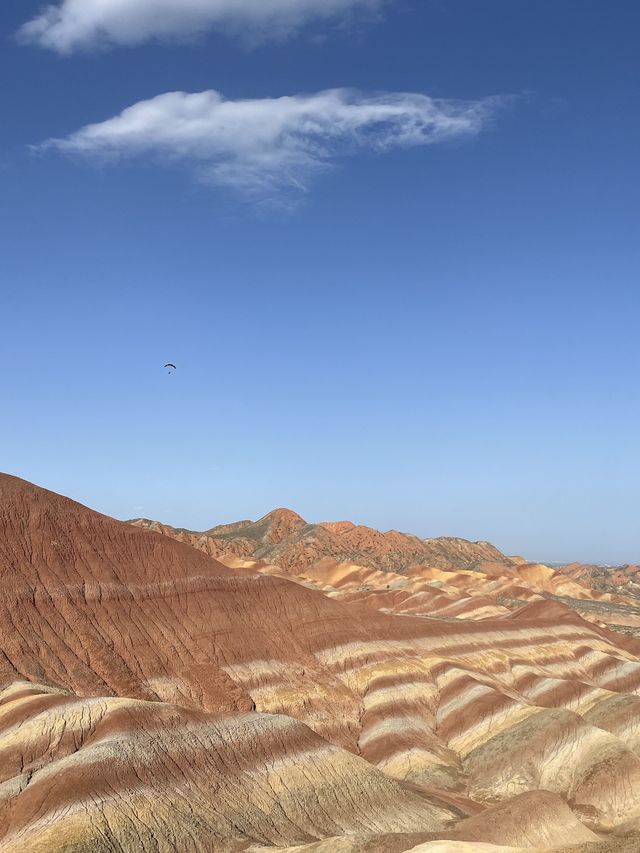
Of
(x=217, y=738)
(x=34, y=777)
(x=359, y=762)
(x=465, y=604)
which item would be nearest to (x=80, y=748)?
(x=34, y=777)

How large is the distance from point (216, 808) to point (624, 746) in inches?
1370

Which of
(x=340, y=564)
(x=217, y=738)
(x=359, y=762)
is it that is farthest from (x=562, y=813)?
(x=340, y=564)

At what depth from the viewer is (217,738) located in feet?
157

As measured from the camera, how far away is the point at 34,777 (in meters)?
40.2

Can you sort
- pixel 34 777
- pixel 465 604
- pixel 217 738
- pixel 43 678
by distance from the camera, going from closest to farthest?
pixel 34 777, pixel 217 738, pixel 43 678, pixel 465 604

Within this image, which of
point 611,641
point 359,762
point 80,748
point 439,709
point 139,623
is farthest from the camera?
point 611,641

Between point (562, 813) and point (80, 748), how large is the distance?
28.8 m

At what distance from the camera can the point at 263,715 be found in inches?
2063

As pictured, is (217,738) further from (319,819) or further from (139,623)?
(139,623)

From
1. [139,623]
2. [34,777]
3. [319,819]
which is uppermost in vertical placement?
[139,623]

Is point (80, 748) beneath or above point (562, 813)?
above

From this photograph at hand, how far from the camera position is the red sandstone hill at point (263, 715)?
1586 inches

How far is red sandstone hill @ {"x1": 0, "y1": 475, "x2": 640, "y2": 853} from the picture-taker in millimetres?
40281

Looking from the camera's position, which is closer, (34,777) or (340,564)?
(34,777)
